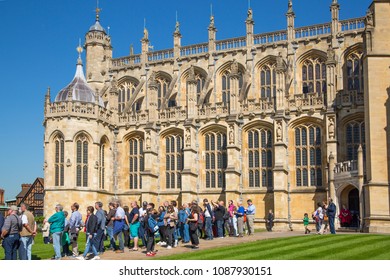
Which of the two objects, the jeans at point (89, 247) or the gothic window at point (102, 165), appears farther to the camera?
the gothic window at point (102, 165)

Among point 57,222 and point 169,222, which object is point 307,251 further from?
point 57,222

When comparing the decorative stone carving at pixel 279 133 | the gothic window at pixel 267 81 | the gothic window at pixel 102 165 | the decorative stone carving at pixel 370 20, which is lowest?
the gothic window at pixel 102 165

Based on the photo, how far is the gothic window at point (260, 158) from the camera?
36.8 meters

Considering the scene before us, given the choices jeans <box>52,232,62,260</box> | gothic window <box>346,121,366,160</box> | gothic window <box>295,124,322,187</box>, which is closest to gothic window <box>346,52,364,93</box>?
gothic window <box>346,121,366,160</box>

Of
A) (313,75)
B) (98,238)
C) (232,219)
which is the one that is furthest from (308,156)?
(98,238)

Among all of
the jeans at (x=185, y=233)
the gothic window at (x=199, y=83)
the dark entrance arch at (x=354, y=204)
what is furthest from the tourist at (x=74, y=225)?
the gothic window at (x=199, y=83)

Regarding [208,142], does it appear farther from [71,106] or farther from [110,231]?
[110,231]

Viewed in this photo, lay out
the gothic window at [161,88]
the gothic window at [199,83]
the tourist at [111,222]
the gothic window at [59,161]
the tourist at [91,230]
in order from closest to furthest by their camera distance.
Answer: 1. the tourist at [91,230]
2. the tourist at [111,222]
3. the gothic window at [59,161]
4. the gothic window at [199,83]
5. the gothic window at [161,88]

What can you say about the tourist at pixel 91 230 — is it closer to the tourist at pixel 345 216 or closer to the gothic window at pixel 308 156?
the tourist at pixel 345 216

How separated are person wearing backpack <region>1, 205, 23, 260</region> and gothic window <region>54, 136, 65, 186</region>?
70.9ft

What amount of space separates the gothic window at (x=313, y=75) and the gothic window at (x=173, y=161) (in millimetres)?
8864

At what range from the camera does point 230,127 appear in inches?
1454

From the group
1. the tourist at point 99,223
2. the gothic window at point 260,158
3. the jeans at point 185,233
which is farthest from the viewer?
the gothic window at point 260,158

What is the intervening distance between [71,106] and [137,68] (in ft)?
26.6
